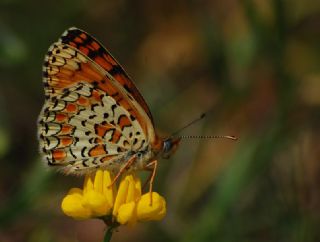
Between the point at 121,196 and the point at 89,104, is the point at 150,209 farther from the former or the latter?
the point at 89,104

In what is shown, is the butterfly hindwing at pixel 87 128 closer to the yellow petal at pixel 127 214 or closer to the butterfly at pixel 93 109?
the butterfly at pixel 93 109

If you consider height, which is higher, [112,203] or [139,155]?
[139,155]

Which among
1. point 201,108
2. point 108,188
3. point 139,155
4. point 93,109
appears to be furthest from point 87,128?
point 201,108

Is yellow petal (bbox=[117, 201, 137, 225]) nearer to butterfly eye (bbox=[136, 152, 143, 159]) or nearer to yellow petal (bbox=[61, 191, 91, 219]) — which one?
yellow petal (bbox=[61, 191, 91, 219])

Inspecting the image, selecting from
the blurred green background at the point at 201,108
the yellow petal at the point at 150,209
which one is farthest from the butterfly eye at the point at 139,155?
the blurred green background at the point at 201,108

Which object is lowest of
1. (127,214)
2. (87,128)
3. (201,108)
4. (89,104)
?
(127,214)

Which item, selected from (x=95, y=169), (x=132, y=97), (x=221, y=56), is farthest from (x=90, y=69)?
(x=221, y=56)

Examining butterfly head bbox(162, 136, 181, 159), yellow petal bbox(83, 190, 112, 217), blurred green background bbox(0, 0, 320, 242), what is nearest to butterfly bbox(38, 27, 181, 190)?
butterfly head bbox(162, 136, 181, 159)

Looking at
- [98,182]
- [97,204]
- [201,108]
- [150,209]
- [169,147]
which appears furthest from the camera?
[201,108]
